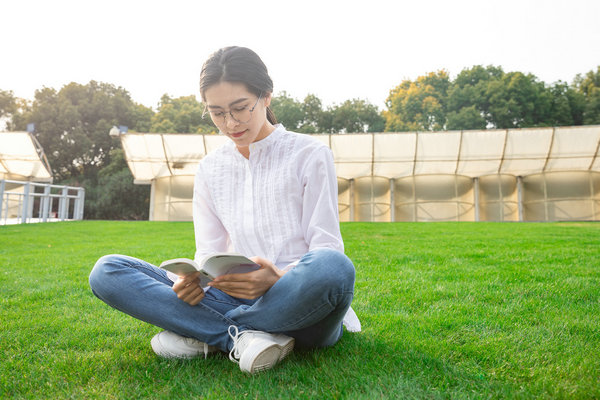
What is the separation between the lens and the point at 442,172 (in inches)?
778

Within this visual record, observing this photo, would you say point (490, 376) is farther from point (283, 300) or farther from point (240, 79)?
point (240, 79)

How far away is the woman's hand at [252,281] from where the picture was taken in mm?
1817

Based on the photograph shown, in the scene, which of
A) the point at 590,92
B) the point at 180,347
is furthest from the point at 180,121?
the point at 180,347

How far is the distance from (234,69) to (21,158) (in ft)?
74.2

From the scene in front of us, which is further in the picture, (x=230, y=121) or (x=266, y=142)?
(x=266, y=142)

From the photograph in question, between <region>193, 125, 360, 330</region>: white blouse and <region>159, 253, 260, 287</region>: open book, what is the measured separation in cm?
35

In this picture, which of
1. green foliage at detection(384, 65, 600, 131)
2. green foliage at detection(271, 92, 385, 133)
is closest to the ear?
green foliage at detection(271, 92, 385, 133)

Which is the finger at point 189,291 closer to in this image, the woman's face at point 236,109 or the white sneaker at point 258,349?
the white sneaker at point 258,349

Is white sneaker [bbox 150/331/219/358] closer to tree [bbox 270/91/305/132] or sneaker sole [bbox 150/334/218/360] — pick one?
sneaker sole [bbox 150/334/218/360]

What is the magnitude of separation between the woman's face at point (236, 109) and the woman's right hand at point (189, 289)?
75cm

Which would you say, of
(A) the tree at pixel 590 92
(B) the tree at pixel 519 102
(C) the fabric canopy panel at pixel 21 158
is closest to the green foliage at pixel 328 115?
(B) the tree at pixel 519 102

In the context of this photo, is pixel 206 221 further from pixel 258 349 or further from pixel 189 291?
pixel 258 349

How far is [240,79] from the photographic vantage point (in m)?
2.19

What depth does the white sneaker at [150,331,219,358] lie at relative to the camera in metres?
2.11
